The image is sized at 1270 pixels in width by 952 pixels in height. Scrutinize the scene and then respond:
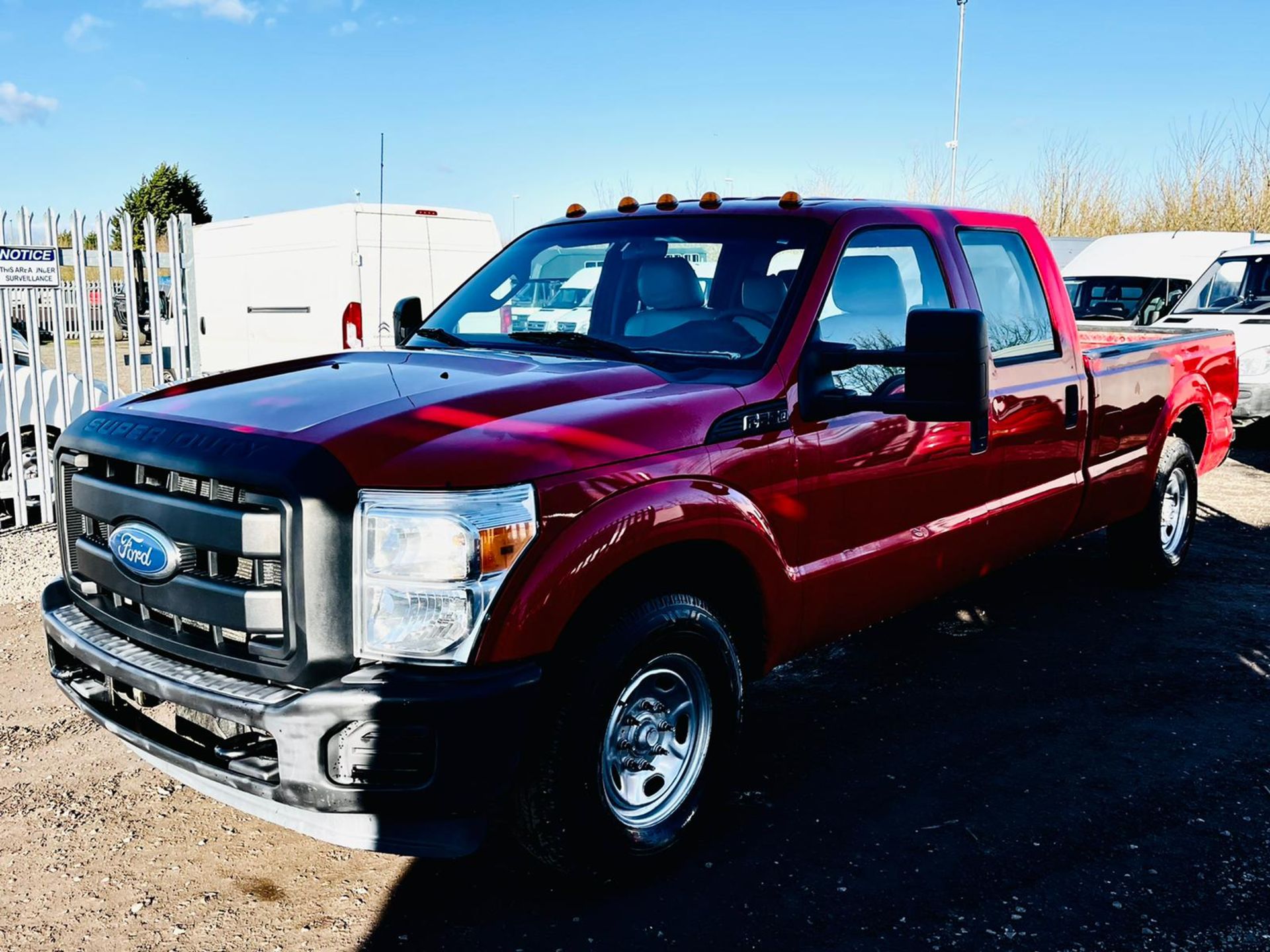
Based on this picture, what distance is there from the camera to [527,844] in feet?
10.1

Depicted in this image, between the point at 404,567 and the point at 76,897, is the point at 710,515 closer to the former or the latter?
the point at 404,567

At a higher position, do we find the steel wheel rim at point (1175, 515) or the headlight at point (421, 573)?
the headlight at point (421, 573)

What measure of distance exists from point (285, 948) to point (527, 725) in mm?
913

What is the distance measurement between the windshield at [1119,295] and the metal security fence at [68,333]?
10477 mm

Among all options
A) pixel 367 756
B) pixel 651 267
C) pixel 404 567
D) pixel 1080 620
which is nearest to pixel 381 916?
pixel 367 756

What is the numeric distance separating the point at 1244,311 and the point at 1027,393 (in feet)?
26.9

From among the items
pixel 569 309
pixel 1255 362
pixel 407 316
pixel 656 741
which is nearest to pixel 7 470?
pixel 407 316

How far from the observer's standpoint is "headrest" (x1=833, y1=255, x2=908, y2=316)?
3.92 metres

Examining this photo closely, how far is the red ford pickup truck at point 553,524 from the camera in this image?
271 cm

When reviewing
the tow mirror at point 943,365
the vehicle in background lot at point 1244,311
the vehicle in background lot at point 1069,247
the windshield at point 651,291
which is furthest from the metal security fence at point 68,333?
the vehicle in background lot at point 1069,247

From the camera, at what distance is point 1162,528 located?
250 inches

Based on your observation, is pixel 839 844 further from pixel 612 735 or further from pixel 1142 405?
pixel 1142 405

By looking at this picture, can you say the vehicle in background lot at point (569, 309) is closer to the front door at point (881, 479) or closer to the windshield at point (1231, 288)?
the front door at point (881, 479)

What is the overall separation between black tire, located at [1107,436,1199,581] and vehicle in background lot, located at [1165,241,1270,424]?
15.5 feet
